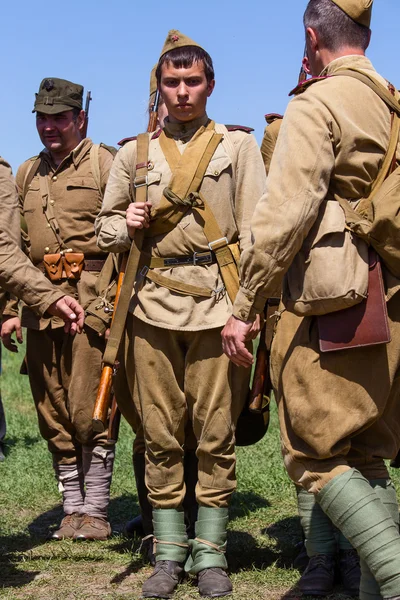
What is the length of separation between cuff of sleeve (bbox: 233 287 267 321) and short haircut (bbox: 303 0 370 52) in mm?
1092

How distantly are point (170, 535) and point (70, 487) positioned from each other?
5.03 ft

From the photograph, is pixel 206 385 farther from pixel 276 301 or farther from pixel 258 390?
pixel 276 301

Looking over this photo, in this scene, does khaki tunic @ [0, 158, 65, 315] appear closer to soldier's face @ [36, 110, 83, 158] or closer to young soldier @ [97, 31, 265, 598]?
soldier's face @ [36, 110, 83, 158]

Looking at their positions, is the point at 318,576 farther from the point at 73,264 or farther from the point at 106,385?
the point at 73,264

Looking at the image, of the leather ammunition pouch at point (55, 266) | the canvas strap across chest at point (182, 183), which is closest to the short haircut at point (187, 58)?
the canvas strap across chest at point (182, 183)

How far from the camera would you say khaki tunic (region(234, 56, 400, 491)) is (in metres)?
3.90

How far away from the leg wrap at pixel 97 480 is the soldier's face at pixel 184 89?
238 cm

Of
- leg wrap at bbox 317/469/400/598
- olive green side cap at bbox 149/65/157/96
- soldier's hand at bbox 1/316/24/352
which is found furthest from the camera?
soldier's hand at bbox 1/316/24/352

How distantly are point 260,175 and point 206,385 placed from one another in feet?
3.74

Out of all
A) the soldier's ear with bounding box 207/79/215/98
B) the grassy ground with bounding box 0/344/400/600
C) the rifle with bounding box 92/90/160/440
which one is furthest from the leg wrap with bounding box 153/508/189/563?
the soldier's ear with bounding box 207/79/215/98

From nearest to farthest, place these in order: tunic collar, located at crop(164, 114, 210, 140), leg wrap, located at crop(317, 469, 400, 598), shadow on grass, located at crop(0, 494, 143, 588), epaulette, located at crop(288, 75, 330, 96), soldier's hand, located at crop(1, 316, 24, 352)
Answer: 1. leg wrap, located at crop(317, 469, 400, 598)
2. epaulette, located at crop(288, 75, 330, 96)
3. tunic collar, located at crop(164, 114, 210, 140)
4. shadow on grass, located at crop(0, 494, 143, 588)
5. soldier's hand, located at crop(1, 316, 24, 352)

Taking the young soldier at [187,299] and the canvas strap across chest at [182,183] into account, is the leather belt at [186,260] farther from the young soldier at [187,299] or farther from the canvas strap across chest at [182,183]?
the canvas strap across chest at [182,183]

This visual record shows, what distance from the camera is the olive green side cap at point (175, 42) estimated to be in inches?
203

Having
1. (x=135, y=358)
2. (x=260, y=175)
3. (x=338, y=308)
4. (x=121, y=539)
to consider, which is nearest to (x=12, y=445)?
(x=121, y=539)
